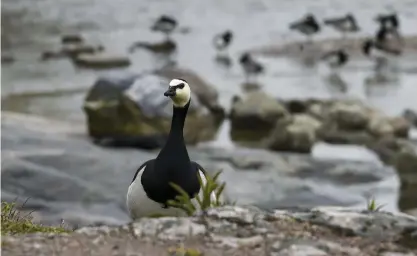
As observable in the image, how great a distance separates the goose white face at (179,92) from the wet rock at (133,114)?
42.1ft

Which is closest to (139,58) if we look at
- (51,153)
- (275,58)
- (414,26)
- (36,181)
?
(275,58)

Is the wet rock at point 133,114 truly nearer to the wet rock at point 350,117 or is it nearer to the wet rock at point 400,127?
the wet rock at point 350,117

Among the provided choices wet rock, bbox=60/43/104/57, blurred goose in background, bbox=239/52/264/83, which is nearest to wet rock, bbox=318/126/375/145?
blurred goose in background, bbox=239/52/264/83

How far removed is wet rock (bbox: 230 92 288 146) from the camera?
→ 2284cm

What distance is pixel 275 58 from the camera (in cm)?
3450

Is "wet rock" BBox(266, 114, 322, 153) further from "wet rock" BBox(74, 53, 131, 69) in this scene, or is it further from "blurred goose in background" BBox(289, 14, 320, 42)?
"blurred goose in background" BBox(289, 14, 320, 42)

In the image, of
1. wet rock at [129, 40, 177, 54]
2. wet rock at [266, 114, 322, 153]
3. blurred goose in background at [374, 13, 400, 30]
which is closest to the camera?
wet rock at [266, 114, 322, 153]

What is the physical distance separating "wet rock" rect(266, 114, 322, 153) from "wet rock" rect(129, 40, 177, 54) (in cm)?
1590

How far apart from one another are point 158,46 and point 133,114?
1654cm

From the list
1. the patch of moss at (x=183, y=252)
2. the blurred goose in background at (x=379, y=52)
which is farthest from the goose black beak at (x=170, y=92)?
the blurred goose in background at (x=379, y=52)

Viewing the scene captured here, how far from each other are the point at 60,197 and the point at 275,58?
2066 cm

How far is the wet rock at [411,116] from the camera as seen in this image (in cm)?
2292

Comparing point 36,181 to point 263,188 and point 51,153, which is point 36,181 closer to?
point 51,153

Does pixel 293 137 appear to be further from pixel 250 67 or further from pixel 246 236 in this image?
pixel 246 236
